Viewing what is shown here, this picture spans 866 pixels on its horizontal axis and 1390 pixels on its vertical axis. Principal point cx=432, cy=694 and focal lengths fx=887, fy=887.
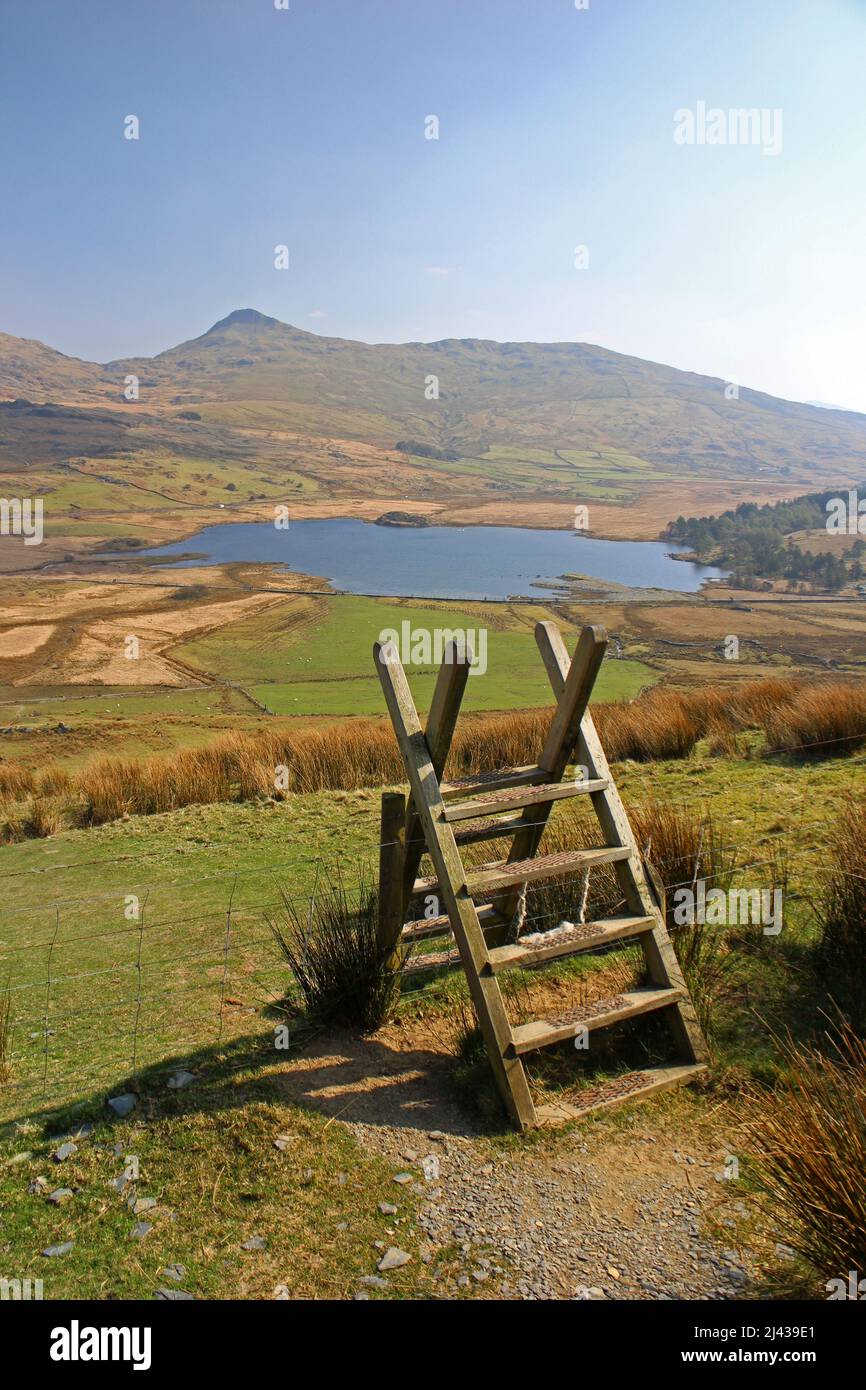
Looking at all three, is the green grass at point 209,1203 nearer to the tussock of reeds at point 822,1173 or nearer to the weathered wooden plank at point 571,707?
→ the tussock of reeds at point 822,1173

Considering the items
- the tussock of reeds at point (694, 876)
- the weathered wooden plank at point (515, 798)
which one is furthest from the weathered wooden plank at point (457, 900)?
the tussock of reeds at point (694, 876)

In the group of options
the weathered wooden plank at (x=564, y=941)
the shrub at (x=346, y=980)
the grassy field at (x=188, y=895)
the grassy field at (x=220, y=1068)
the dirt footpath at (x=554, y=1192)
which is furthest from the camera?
the grassy field at (x=188, y=895)

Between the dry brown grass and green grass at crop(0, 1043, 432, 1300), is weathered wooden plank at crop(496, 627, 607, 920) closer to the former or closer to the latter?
green grass at crop(0, 1043, 432, 1300)

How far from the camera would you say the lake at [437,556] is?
2228 inches

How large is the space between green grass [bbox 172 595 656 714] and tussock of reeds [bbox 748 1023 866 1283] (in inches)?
766

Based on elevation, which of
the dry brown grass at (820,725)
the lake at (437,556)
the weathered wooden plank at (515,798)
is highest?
the lake at (437,556)

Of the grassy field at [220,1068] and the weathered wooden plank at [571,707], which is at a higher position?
the weathered wooden plank at [571,707]

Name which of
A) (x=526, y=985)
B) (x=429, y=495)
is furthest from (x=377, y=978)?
(x=429, y=495)

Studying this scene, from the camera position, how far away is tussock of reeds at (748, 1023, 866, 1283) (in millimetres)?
2629

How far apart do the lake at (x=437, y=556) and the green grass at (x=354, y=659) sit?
6.77 metres

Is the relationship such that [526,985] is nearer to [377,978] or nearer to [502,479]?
[377,978]

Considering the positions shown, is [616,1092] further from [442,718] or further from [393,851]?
[442,718]

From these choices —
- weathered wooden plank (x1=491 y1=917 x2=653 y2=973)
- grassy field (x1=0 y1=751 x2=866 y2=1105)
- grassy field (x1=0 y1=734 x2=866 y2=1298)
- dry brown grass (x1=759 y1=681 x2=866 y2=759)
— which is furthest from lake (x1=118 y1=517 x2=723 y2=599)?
weathered wooden plank (x1=491 y1=917 x2=653 y2=973)

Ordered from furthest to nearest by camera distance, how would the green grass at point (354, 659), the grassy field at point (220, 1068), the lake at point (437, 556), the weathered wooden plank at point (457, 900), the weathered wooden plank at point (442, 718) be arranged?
the lake at point (437, 556), the green grass at point (354, 659), the weathered wooden plank at point (442, 718), the weathered wooden plank at point (457, 900), the grassy field at point (220, 1068)
